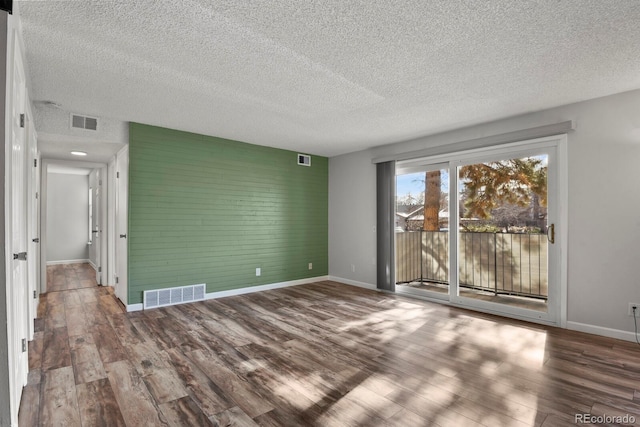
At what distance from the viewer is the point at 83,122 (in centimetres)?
406

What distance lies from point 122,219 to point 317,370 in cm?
374

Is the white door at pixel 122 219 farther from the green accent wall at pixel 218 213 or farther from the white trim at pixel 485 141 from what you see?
the white trim at pixel 485 141

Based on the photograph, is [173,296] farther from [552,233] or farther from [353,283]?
[552,233]

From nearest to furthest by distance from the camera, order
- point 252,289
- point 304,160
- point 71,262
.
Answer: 1. point 252,289
2. point 304,160
3. point 71,262

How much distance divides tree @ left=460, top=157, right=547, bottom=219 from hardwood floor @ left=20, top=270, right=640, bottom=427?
1525 millimetres

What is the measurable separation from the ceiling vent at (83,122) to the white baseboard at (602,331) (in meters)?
6.33

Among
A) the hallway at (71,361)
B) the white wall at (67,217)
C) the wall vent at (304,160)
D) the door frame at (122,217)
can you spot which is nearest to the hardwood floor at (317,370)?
the hallway at (71,361)

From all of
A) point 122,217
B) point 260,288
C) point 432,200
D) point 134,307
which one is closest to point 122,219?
point 122,217

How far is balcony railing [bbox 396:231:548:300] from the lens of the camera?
Result: 402 centimetres

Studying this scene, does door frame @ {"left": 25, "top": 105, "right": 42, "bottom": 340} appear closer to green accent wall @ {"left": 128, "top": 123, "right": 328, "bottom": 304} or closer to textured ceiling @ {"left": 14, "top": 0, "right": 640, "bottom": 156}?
textured ceiling @ {"left": 14, "top": 0, "right": 640, "bottom": 156}

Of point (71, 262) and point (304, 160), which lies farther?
point (71, 262)

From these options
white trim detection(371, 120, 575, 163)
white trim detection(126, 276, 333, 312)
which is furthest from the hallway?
white trim detection(371, 120, 575, 163)

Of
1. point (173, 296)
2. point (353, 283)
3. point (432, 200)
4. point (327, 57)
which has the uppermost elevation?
point (327, 57)

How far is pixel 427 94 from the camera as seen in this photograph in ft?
11.0
